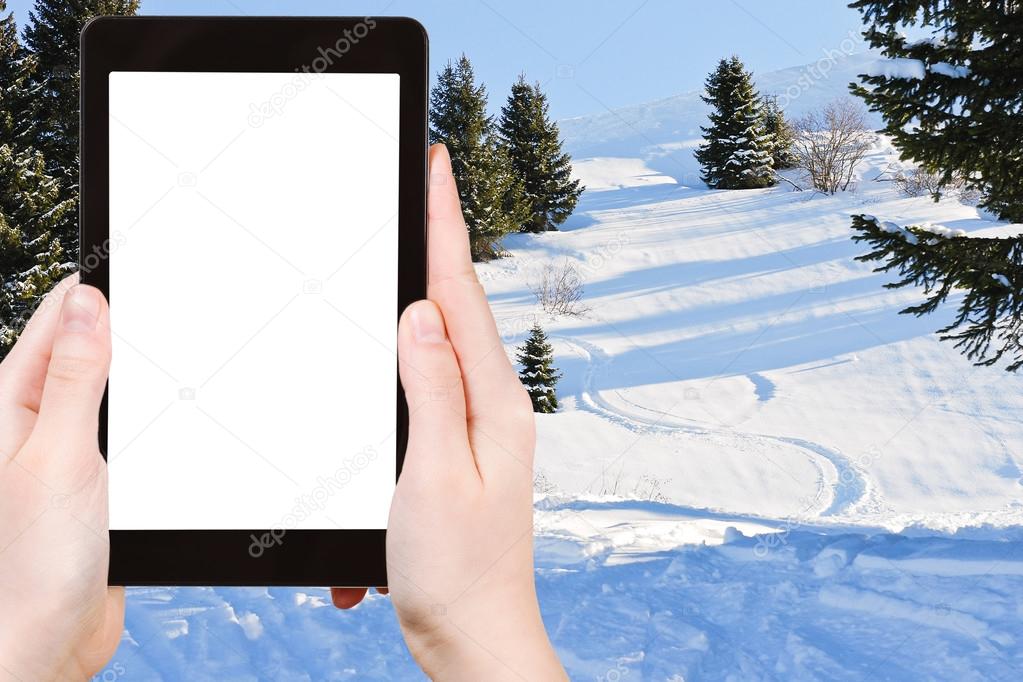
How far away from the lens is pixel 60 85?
623 inches

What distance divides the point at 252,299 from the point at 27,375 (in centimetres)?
56

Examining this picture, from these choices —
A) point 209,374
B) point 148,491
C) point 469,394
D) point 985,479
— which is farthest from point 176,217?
point 985,479

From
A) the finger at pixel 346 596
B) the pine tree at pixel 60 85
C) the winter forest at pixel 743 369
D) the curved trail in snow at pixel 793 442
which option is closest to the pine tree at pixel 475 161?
the winter forest at pixel 743 369

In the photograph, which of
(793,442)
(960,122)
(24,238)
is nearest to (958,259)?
(960,122)

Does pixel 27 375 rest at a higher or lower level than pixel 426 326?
lower

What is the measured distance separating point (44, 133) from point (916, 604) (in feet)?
57.5

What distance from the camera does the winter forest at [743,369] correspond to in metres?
4.81

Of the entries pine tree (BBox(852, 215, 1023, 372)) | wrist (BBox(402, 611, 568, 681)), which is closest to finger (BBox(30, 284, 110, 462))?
wrist (BBox(402, 611, 568, 681))

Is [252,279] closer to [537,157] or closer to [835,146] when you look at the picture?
[537,157]

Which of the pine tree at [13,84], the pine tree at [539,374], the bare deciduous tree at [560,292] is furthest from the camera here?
the bare deciduous tree at [560,292]

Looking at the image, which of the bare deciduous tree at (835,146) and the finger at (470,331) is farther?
the bare deciduous tree at (835,146)

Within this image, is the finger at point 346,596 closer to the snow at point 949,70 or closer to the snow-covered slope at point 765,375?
the snow at point 949,70

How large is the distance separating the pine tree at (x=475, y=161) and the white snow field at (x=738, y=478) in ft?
4.48

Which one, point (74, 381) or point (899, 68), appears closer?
point (74, 381)
